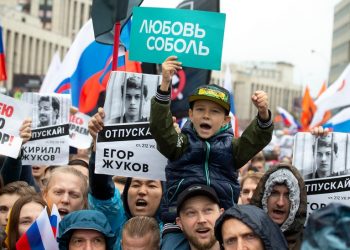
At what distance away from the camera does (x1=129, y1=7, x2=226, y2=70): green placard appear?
15.6ft

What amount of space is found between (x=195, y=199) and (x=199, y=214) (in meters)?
0.08

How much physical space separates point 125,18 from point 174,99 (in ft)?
12.5

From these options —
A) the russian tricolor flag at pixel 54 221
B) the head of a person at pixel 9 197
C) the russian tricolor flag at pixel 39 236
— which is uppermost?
the head of a person at pixel 9 197

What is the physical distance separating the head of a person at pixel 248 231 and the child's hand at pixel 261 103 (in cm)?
81

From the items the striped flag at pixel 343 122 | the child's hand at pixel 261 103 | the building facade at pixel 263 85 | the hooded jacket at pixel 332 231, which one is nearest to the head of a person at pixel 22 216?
the child's hand at pixel 261 103

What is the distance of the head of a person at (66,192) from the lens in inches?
193

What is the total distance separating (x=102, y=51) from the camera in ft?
27.8

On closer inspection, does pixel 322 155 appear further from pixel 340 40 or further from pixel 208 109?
pixel 340 40

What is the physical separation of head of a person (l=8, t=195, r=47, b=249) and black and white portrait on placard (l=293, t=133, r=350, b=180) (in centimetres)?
172

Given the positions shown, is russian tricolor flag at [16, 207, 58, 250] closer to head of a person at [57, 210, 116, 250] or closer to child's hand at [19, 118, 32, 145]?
head of a person at [57, 210, 116, 250]

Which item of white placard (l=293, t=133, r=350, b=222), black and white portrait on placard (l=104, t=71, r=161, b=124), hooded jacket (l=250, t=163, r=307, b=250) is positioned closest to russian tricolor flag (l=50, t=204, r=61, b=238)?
black and white portrait on placard (l=104, t=71, r=161, b=124)

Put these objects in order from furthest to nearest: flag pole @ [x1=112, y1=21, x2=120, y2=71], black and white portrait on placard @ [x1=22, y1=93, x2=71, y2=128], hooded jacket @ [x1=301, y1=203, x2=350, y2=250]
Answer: black and white portrait on placard @ [x1=22, y1=93, x2=71, y2=128] < flag pole @ [x1=112, y1=21, x2=120, y2=71] < hooded jacket @ [x1=301, y1=203, x2=350, y2=250]

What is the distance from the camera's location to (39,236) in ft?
14.0

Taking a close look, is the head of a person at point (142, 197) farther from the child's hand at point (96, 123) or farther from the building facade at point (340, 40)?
the building facade at point (340, 40)
